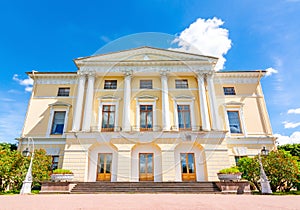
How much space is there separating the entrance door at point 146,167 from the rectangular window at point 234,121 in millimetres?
7725

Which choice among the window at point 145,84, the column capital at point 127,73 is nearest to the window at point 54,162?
the column capital at point 127,73

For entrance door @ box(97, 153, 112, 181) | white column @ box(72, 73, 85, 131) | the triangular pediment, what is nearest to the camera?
entrance door @ box(97, 153, 112, 181)

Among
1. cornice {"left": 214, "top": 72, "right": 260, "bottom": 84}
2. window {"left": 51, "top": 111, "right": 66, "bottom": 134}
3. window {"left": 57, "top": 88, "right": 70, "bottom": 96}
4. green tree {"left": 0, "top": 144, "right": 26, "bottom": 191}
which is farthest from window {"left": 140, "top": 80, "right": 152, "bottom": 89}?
green tree {"left": 0, "top": 144, "right": 26, "bottom": 191}

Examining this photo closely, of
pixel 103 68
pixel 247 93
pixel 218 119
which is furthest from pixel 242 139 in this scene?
pixel 103 68

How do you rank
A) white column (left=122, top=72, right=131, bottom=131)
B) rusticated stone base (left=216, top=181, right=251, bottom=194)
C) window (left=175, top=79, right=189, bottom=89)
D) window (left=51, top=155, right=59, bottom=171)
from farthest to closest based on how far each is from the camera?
window (left=175, top=79, right=189, bottom=89) < window (left=51, top=155, right=59, bottom=171) < white column (left=122, top=72, right=131, bottom=131) < rusticated stone base (left=216, top=181, right=251, bottom=194)

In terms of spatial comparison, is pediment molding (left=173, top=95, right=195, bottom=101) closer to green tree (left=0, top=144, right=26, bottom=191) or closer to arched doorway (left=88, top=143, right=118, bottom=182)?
arched doorway (left=88, top=143, right=118, bottom=182)

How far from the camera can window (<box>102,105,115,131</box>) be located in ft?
52.3

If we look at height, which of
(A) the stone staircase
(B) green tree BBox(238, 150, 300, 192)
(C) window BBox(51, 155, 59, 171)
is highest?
(C) window BBox(51, 155, 59, 171)

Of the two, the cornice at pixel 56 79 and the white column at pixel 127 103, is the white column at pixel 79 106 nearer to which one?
the cornice at pixel 56 79

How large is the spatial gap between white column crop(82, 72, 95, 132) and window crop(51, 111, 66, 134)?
3.10m

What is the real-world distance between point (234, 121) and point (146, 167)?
8.98 meters

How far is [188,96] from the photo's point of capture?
17.0 metres

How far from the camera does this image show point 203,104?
52.1ft

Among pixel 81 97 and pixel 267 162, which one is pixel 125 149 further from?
pixel 267 162
